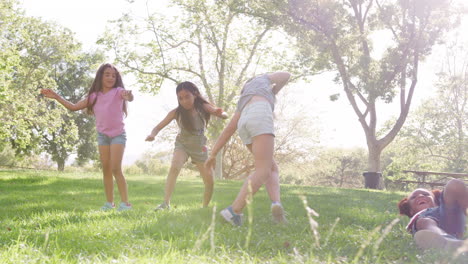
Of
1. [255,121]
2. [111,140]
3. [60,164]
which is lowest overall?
[60,164]

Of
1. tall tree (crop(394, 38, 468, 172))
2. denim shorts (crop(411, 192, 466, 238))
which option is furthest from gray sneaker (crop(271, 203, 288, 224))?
tall tree (crop(394, 38, 468, 172))

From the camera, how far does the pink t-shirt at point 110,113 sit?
21.1ft

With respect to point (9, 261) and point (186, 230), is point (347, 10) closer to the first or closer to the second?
point (186, 230)

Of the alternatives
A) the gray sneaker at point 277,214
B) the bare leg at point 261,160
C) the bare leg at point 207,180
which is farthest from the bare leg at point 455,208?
the bare leg at point 207,180

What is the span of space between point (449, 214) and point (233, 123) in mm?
2407

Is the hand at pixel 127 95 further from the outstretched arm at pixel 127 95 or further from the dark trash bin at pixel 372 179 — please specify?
the dark trash bin at pixel 372 179

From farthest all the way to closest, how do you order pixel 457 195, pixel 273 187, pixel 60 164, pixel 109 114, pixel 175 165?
pixel 60 164 < pixel 175 165 < pixel 109 114 < pixel 273 187 < pixel 457 195

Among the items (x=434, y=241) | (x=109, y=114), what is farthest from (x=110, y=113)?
(x=434, y=241)

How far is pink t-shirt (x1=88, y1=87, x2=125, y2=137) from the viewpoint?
21.1 feet

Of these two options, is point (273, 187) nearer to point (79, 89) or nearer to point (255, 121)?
point (255, 121)

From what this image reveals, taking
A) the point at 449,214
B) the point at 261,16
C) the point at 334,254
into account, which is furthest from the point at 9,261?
the point at 261,16

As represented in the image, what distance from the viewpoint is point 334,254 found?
3.51 m

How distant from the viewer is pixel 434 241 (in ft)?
12.0

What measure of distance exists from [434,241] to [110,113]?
4.61m
